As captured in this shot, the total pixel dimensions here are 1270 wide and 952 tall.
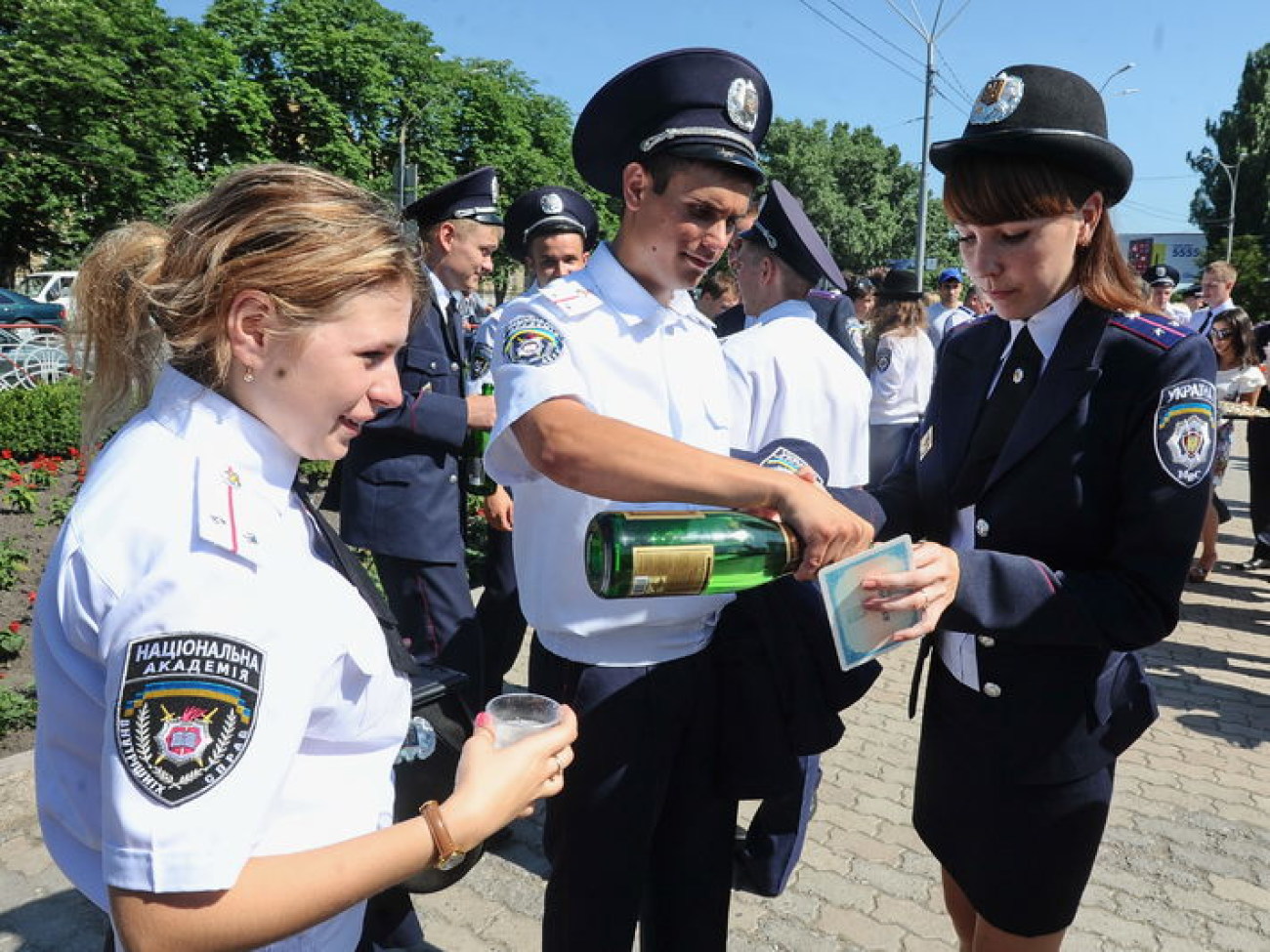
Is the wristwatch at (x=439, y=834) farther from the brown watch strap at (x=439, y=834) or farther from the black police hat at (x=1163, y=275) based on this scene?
the black police hat at (x=1163, y=275)

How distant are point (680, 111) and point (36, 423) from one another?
1011 centimetres

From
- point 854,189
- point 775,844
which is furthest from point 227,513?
point 854,189

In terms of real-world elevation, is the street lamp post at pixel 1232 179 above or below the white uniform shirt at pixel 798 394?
above

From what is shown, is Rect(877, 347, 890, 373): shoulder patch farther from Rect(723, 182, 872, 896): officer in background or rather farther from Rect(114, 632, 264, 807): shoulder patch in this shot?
Rect(114, 632, 264, 807): shoulder patch

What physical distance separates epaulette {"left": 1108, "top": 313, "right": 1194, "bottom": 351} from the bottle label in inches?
35.6

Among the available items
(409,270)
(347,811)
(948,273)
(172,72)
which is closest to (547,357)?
(409,270)

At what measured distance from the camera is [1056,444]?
172 cm

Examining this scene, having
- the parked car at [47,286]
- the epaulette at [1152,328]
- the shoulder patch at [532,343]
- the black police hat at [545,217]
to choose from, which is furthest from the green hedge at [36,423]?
the parked car at [47,286]

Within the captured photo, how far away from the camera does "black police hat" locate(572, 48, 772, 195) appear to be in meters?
1.99

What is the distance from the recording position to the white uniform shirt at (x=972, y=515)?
1817mm

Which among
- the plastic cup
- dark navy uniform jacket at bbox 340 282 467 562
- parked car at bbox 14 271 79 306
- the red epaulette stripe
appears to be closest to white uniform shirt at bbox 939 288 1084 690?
the plastic cup

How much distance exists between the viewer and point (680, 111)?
6.57 feet

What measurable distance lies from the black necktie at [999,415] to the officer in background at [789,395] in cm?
101

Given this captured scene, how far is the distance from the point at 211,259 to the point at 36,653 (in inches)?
21.7
